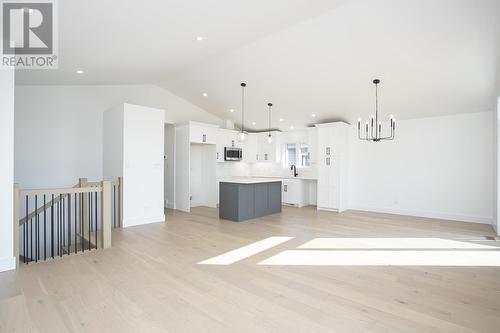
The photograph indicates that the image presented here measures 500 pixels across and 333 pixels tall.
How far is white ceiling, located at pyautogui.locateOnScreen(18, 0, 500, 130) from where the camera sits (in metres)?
3.50

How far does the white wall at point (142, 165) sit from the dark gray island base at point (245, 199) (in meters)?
1.40

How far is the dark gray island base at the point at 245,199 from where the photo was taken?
628 cm

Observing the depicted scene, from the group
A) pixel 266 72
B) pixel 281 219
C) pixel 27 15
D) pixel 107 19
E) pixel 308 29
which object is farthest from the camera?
pixel 281 219

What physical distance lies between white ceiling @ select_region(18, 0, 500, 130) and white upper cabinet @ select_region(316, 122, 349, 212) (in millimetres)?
638

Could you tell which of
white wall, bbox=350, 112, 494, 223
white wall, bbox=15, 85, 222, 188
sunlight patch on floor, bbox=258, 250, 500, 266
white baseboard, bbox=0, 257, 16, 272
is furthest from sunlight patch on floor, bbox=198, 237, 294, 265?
white wall, bbox=15, 85, 222, 188

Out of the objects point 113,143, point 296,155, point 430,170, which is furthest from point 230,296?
point 296,155

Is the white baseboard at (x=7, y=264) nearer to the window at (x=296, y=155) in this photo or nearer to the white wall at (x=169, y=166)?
the white wall at (x=169, y=166)

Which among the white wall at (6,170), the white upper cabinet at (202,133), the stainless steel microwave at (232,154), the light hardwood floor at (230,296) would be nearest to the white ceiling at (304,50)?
the white wall at (6,170)

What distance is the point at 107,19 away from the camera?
10.6 ft

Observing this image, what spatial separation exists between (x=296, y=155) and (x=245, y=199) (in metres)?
3.17

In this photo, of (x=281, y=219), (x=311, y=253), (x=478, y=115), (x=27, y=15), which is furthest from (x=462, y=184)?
(x=27, y=15)

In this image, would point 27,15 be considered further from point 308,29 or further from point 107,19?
point 308,29

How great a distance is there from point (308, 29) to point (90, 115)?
5.13 meters

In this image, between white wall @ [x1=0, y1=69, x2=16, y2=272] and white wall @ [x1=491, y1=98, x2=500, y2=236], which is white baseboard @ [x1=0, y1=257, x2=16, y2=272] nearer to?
white wall @ [x1=0, y1=69, x2=16, y2=272]
